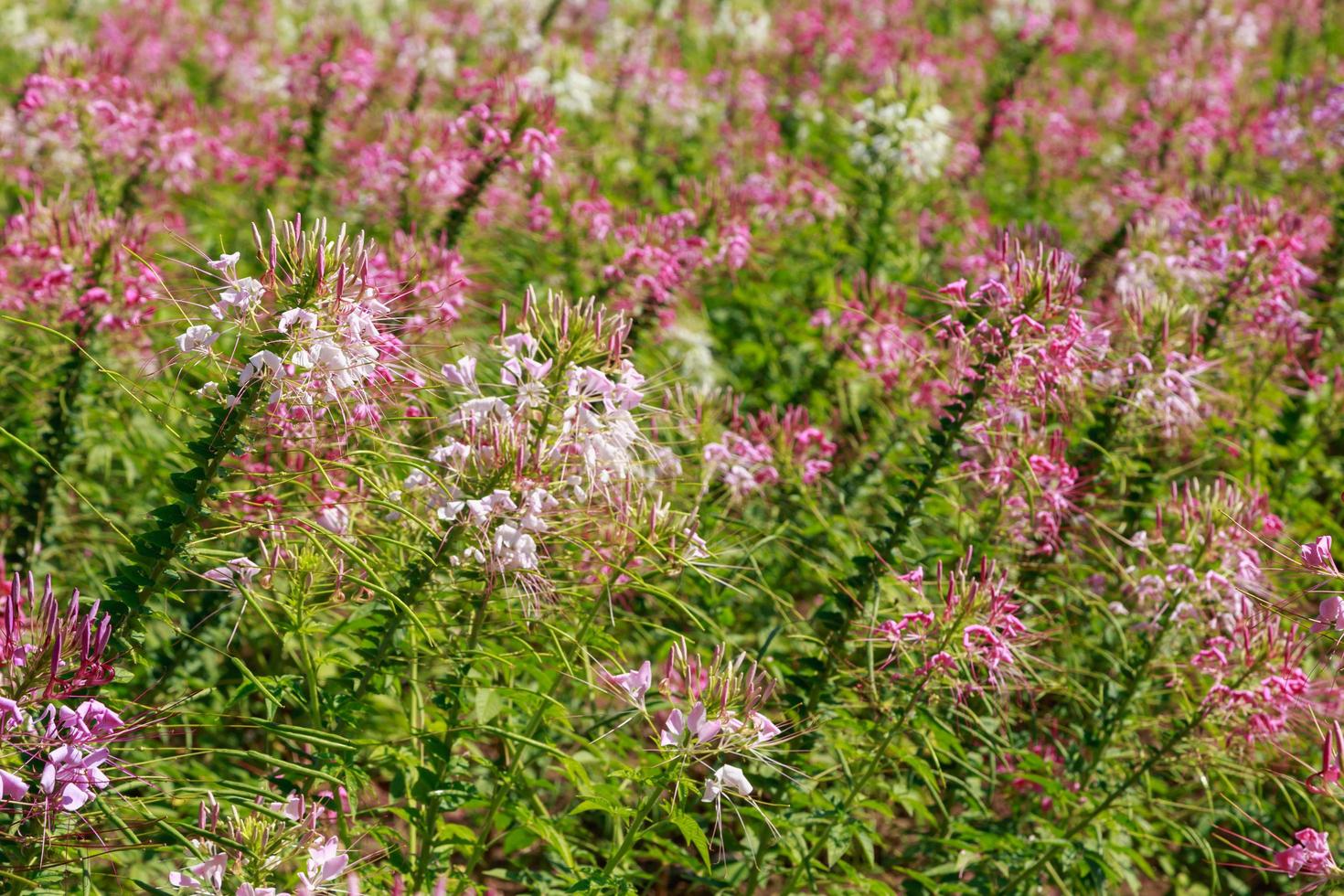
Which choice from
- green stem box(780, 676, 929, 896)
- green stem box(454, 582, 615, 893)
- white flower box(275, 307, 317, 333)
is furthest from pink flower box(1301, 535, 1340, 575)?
white flower box(275, 307, 317, 333)

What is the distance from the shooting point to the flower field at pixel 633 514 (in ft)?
7.16

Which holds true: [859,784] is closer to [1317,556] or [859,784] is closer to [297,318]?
[1317,556]

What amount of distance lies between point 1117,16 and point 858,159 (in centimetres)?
989

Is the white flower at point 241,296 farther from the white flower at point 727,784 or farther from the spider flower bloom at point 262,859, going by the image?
the white flower at point 727,784

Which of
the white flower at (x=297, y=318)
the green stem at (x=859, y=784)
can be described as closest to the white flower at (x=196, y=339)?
the white flower at (x=297, y=318)

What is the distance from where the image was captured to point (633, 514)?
2588mm

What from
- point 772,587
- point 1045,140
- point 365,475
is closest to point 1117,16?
point 1045,140

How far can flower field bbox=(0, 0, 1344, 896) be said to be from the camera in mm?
2184

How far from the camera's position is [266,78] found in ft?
26.0

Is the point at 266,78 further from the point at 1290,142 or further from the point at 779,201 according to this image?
the point at 1290,142

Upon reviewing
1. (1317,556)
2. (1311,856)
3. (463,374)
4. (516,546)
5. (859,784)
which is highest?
(1317,556)

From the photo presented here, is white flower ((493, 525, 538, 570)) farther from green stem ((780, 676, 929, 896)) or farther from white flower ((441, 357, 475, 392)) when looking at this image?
green stem ((780, 676, 929, 896))

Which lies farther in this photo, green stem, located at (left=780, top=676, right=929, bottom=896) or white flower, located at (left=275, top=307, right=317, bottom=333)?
green stem, located at (left=780, top=676, right=929, bottom=896)

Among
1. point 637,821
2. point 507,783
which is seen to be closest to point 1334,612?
point 637,821
